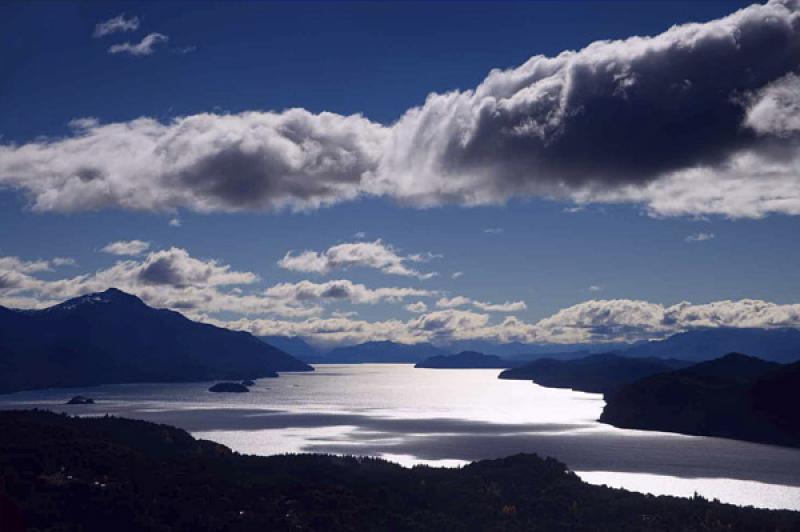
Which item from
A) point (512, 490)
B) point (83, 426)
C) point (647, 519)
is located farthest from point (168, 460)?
point (647, 519)

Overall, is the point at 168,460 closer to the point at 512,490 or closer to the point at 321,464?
the point at 321,464

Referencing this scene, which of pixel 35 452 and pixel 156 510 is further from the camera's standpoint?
pixel 35 452

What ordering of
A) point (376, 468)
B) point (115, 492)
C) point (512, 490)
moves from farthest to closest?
point (376, 468) < point (512, 490) < point (115, 492)

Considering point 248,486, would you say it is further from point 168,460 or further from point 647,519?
point 647,519

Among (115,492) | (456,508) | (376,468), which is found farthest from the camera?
(376,468)

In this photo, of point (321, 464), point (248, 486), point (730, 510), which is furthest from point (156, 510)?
point (730, 510)

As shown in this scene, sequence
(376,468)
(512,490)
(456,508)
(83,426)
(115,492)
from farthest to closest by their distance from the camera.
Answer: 1. (83,426)
2. (376,468)
3. (512,490)
4. (456,508)
5. (115,492)

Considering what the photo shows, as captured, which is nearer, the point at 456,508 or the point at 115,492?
the point at 115,492
